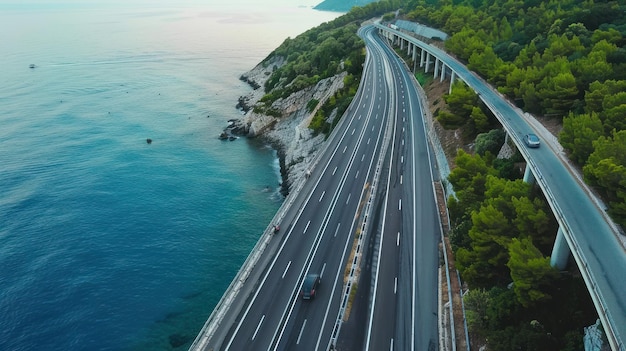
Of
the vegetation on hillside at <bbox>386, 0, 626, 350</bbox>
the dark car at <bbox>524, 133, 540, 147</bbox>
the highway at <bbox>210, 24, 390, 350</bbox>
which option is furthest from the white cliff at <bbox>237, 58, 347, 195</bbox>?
the dark car at <bbox>524, 133, 540, 147</bbox>

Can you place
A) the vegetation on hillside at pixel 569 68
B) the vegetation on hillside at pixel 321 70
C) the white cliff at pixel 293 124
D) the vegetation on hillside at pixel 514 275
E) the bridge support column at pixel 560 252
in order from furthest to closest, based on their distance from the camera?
1. the vegetation on hillside at pixel 321 70
2. the white cliff at pixel 293 124
3. the vegetation on hillside at pixel 569 68
4. the bridge support column at pixel 560 252
5. the vegetation on hillside at pixel 514 275

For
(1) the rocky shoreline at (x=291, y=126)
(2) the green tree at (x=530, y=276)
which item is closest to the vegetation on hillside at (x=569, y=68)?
(2) the green tree at (x=530, y=276)

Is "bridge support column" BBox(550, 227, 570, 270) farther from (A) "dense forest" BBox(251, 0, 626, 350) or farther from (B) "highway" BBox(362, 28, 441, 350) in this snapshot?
(B) "highway" BBox(362, 28, 441, 350)

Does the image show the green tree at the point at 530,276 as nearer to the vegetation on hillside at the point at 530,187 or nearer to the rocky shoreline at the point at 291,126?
the vegetation on hillside at the point at 530,187

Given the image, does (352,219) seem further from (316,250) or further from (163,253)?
(163,253)

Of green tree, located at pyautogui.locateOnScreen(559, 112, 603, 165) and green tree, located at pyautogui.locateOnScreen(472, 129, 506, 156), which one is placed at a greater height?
green tree, located at pyautogui.locateOnScreen(559, 112, 603, 165)

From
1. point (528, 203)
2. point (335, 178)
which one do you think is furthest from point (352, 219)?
point (528, 203)

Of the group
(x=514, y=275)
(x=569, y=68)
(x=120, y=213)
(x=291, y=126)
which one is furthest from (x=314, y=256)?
(x=291, y=126)
